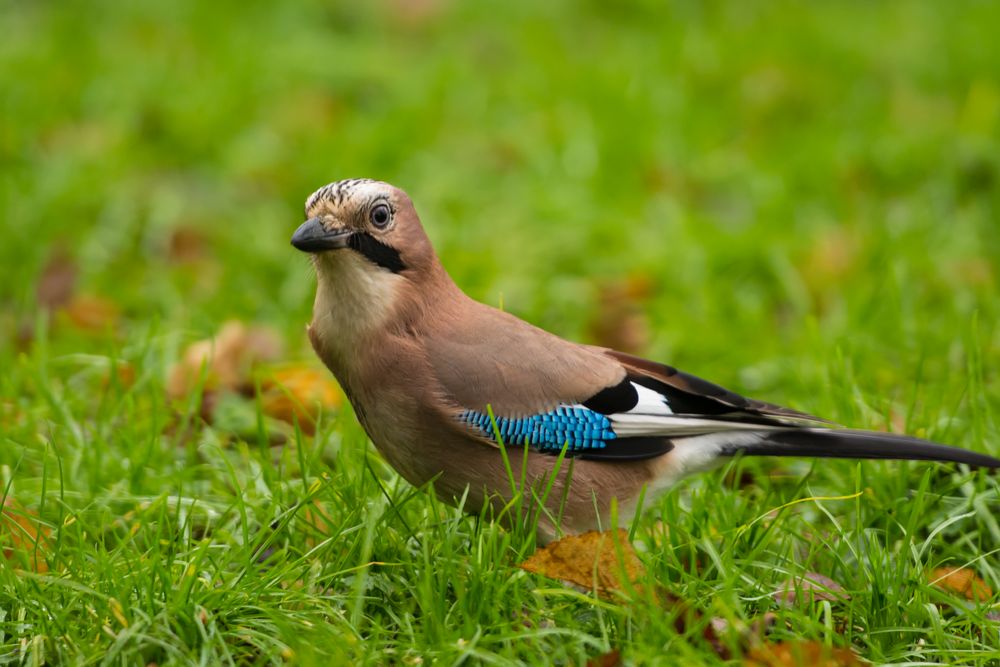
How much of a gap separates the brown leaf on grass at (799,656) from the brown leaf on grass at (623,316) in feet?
8.55

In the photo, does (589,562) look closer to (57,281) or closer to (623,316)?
(623,316)

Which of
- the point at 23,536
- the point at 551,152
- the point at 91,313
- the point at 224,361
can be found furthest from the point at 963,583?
the point at 551,152

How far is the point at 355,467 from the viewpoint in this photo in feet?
11.7

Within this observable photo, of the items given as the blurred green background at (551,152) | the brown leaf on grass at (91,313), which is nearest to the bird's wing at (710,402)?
the blurred green background at (551,152)

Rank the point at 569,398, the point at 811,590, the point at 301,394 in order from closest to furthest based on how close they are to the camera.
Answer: the point at 811,590
the point at 569,398
the point at 301,394

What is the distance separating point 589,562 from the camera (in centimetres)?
301

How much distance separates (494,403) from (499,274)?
2.43 metres

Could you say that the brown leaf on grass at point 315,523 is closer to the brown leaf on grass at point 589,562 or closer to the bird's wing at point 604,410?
the bird's wing at point 604,410

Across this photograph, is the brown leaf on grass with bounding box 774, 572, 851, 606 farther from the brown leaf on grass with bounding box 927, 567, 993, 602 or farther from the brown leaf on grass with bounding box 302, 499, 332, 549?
the brown leaf on grass with bounding box 302, 499, 332, 549

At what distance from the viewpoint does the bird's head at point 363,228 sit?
318cm

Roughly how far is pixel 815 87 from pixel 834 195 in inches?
59.0

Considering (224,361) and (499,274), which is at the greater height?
(499,274)

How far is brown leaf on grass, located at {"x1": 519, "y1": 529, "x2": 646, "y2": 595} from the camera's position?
2.98 meters

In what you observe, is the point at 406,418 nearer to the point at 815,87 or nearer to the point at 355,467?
the point at 355,467
